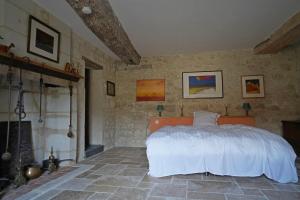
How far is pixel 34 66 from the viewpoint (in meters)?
2.62

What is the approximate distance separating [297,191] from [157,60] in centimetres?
432

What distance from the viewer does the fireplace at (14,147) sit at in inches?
108

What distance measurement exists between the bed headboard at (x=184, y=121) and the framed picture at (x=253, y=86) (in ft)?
2.39

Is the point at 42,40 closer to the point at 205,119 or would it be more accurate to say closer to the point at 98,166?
the point at 98,166

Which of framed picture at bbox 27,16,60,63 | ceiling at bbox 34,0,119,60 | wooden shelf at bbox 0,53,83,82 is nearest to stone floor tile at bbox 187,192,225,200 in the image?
wooden shelf at bbox 0,53,83,82

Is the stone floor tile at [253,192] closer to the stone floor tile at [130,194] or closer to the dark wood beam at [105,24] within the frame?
the stone floor tile at [130,194]

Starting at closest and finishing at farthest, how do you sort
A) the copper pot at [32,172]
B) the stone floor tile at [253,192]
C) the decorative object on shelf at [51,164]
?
the stone floor tile at [253,192], the copper pot at [32,172], the decorative object on shelf at [51,164]

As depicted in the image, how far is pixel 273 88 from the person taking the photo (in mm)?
5062

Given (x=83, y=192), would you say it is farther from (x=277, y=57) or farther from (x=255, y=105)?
(x=277, y=57)

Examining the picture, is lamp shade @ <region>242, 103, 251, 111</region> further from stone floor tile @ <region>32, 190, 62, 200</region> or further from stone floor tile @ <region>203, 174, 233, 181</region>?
stone floor tile @ <region>32, 190, 62, 200</region>

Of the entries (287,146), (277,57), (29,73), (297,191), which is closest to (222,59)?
(277,57)

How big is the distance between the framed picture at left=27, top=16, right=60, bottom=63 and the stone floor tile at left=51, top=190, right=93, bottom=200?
1.90 meters

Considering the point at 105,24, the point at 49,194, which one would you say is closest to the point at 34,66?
the point at 105,24

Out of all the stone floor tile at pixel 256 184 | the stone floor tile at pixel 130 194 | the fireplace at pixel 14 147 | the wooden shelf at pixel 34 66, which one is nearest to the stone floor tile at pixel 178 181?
the stone floor tile at pixel 130 194
